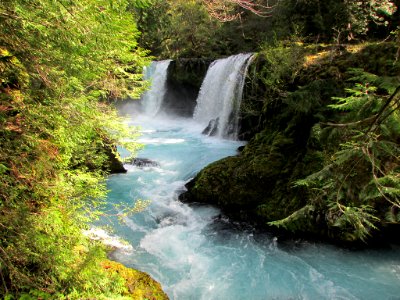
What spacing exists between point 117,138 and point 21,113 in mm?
1738

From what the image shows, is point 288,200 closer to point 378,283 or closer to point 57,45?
point 378,283

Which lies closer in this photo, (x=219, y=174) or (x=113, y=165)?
(x=219, y=174)

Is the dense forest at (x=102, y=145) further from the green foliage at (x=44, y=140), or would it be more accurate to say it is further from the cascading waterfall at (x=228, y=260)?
the cascading waterfall at (x=228, y=260)

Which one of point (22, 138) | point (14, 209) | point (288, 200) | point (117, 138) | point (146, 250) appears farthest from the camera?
point (288, 200)

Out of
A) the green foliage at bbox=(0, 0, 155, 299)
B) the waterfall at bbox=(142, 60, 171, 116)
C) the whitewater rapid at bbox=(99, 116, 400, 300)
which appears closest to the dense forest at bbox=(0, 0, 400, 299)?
the green foliage at bbox=(0, 0, 155, 299)

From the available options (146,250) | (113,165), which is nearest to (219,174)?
(146,250)

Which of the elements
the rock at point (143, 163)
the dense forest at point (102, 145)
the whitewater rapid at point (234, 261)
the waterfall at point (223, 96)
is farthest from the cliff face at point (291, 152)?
the waterfall at point (223, 96)

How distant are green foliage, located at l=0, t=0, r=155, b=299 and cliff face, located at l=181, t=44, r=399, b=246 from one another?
4.83m

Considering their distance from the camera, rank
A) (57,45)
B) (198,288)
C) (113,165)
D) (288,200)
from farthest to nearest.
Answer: (113,165) → (288,200) → (198,288) → (57,45)

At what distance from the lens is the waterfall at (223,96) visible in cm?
1578

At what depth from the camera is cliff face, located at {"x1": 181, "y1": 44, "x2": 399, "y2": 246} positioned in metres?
7.35

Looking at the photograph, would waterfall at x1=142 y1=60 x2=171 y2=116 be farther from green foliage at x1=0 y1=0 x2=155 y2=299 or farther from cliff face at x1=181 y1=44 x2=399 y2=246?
green foliage at x1=0 y1=0 x2=155 y2=299

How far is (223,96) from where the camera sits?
17.8 meters

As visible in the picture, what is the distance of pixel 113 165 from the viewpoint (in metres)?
11.9
